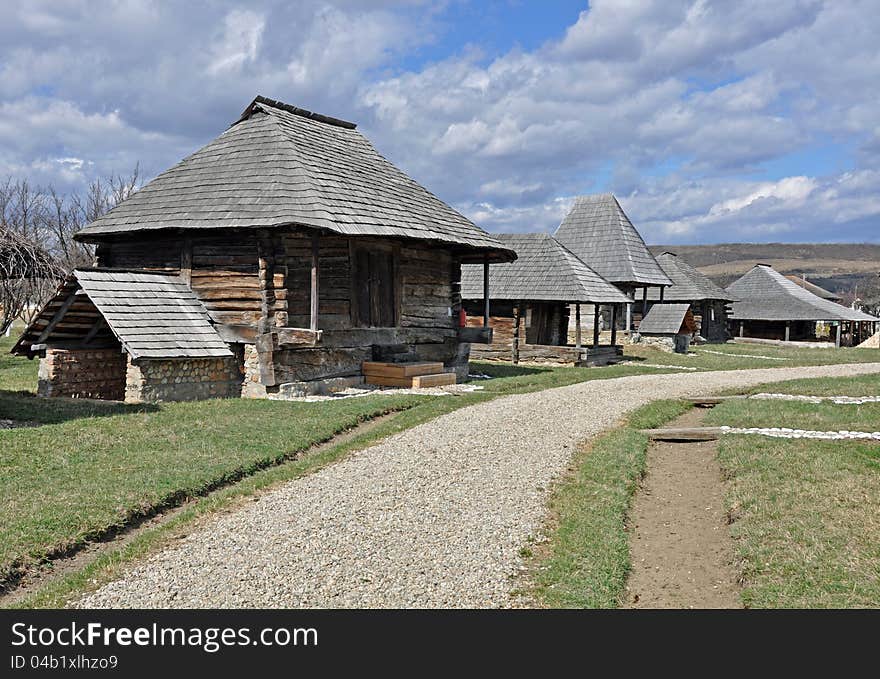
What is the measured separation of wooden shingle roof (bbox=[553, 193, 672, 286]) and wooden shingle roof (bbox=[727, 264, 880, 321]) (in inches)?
535

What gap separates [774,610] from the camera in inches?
216

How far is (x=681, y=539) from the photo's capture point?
7422 mm

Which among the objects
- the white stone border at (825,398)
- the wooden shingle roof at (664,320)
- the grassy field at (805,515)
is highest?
the wooden shingle roof at (664,320)

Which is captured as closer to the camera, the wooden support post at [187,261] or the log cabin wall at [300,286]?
the log cabin wall at [300,286]

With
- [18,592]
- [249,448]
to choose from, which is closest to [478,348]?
[249,448]

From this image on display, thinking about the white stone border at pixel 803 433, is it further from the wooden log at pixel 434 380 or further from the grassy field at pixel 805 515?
the wooden log at pixel 434 380

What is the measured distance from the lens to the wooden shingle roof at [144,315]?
14.7 m

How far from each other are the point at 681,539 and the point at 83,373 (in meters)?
13.1

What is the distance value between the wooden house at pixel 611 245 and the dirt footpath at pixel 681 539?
2384cm

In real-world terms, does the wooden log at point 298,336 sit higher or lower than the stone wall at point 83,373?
higher

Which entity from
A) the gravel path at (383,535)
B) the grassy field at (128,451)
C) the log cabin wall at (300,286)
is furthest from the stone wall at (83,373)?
the gravel path at (383,535)

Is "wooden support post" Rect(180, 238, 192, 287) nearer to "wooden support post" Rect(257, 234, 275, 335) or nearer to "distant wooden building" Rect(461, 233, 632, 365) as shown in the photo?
"wooden support post" Rect(257, 234, 275, 335)

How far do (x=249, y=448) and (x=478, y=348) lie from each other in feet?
59.1
